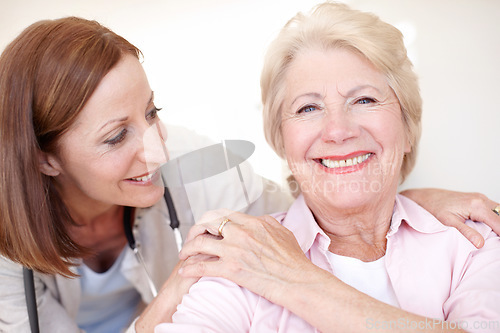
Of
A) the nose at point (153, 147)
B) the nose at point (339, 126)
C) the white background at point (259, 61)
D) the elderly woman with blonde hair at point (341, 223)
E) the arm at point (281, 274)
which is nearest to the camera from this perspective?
the arm at point (281, 274)

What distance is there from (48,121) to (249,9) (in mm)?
870

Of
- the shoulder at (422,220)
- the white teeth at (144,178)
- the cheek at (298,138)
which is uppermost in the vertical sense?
the cheek at (298,138)

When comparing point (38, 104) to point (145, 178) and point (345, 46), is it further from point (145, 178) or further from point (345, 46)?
point (345, 46)

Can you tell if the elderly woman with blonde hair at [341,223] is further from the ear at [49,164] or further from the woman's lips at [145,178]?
the ear at [49,164]

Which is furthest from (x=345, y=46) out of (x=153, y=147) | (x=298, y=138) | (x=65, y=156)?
(x=65, y=156)

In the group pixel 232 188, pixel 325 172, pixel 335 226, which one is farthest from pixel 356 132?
pixel 232 188

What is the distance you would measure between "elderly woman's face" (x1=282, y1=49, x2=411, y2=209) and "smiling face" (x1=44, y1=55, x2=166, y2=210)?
0.41 m

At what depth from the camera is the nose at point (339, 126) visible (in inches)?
42.9

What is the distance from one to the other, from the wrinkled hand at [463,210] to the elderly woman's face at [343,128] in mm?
216

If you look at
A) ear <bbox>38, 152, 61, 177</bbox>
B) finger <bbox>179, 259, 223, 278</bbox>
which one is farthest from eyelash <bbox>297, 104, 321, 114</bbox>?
ear <bbox>38, 152, 61, 177</bbox>

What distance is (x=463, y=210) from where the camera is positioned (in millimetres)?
1229

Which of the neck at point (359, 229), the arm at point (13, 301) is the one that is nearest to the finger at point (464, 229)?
the neck at point (359, 229)

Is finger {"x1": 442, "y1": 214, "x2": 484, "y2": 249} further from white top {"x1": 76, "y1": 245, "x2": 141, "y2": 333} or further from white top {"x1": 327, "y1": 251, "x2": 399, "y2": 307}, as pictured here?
white top {"x1": 76, "y1": 245, "x2": 141, "y2": 333}

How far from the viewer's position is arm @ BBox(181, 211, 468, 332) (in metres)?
0.88
